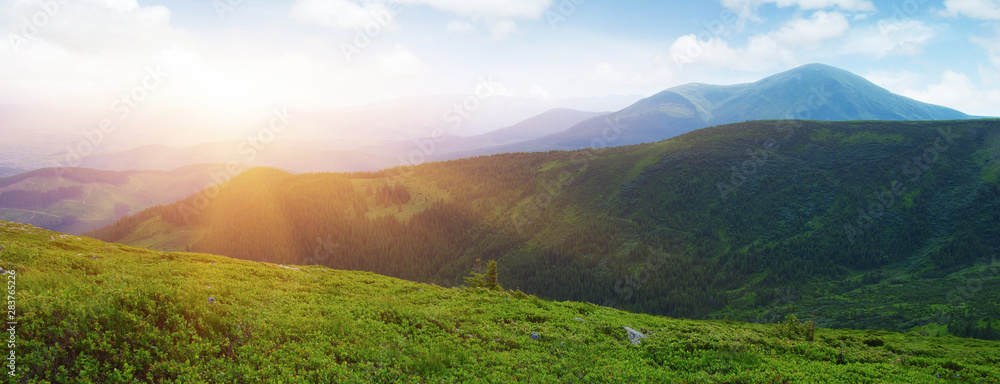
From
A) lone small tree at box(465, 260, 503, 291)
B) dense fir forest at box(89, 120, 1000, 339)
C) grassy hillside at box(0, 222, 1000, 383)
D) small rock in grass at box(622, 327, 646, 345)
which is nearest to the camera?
grassy hillside at box(0, 222, 1000, 383)

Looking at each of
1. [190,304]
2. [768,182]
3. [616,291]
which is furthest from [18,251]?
[768,182]

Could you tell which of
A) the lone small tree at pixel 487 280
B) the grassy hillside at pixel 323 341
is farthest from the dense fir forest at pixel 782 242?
the grassy hillside at pixel 323 341

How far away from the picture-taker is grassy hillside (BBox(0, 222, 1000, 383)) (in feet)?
34.2

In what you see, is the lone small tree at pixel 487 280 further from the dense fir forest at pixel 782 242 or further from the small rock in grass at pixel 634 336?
the dense fir forest at pixel 782 242

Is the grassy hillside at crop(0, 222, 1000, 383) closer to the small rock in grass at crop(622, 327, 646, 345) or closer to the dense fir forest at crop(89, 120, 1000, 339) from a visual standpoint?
the small rock in grass at crop(622, 327, 646, 345)

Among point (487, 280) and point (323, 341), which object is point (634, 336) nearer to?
point (323, 341)

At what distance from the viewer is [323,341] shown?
14.4 m

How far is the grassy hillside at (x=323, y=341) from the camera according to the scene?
10.4m

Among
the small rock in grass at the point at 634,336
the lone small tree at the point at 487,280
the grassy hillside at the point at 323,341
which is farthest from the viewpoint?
the lone small tree at the point at 487,280

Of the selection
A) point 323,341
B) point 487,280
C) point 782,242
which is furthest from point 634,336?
point 782,242

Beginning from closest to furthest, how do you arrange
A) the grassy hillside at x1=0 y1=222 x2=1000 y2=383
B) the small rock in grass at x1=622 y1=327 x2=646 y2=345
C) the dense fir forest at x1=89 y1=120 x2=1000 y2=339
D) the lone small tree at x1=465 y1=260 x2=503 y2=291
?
1. the grassy hillside at x1=0 y1=222 x2=1000 y2=383
2. the small rock in grass at x1=622 y1=327 x2=646 y2=345
3. the lone small tree at x1=465 y1=260 x2=503 y2=291
4. the dense fir forest at x1=89 y1=120 x2=1000 y2=339

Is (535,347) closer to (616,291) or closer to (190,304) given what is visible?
(190,304)

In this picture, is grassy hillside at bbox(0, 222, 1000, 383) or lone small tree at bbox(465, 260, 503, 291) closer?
grassy hillside at bbox(0, 222, 1000, 383)

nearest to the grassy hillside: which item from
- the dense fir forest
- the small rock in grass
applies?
the small rock in grass
